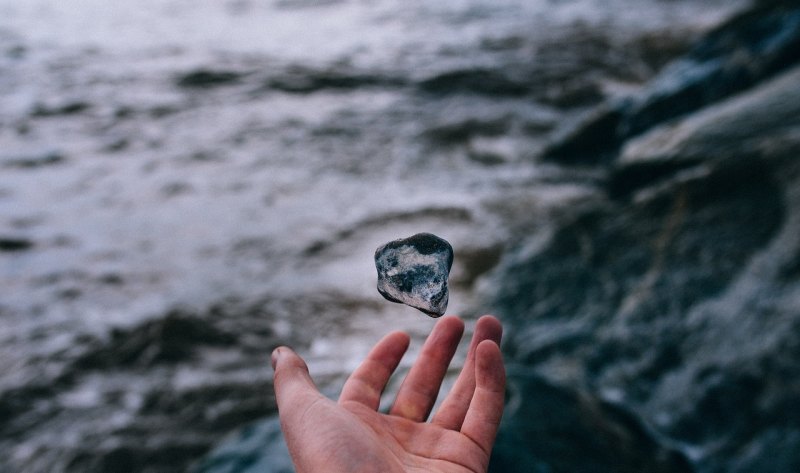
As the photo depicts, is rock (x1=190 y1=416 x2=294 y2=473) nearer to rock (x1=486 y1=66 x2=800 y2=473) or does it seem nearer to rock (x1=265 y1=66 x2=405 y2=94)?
rock (x1=486 y1=66 x2=800 y2=473)

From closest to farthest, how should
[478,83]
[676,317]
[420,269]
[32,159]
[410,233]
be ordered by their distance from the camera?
[420,269], [676,317], [410,233], [32,159], [478,83]

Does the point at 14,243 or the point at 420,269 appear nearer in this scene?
the point at 420,269

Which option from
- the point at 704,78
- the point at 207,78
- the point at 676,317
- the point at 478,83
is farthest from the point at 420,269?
the point at 207,78

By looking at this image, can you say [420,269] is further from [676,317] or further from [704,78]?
[704,78]

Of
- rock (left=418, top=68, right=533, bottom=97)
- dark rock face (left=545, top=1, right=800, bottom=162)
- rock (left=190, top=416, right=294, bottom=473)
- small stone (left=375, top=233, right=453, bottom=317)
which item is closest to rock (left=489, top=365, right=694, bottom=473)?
rock (left=190, top=416, right=294, bottom=473)

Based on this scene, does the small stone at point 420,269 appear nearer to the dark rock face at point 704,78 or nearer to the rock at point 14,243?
the dark rock face at point 704,78

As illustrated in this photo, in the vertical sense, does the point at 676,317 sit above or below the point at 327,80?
below
